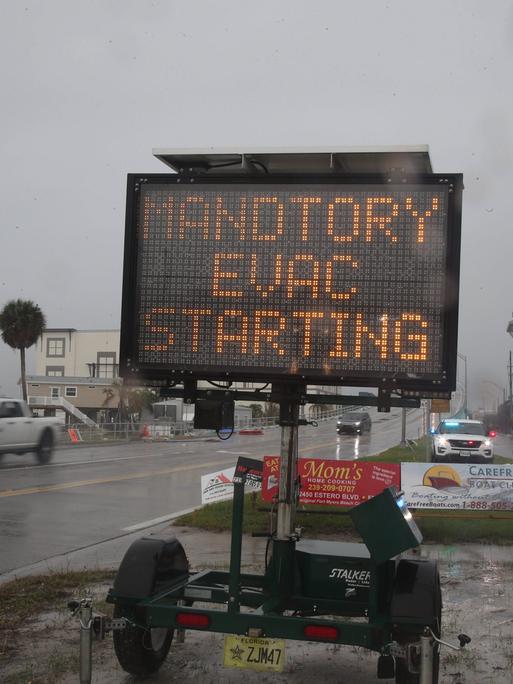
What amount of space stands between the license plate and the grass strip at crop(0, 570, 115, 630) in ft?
9.55

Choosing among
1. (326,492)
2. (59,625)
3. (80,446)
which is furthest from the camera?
(80,446)

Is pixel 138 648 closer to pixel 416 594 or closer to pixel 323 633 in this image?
pixel 323 633

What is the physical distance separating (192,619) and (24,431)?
69.2ft

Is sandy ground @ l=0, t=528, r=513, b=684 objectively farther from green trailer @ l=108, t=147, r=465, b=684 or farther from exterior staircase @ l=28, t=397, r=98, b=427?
exterior staircase @ l=28, t=397, r=98, b=427

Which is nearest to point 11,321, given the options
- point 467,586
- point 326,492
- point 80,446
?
point 80,446

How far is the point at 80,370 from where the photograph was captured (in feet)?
326

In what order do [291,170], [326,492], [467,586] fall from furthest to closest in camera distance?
[326,492] → [467,586] → [291,170]

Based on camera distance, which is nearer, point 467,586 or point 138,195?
point 138,195

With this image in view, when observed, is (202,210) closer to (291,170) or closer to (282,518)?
(291,170)

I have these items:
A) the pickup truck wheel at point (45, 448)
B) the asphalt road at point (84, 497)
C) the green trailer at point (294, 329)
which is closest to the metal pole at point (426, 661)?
the green trailer at point (294, 329)

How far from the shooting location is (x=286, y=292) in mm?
5391

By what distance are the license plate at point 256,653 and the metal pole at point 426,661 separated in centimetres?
84

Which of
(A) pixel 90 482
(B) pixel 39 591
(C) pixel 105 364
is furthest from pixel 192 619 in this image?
(C) pixel 105 364

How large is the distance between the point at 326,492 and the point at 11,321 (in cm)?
4337
